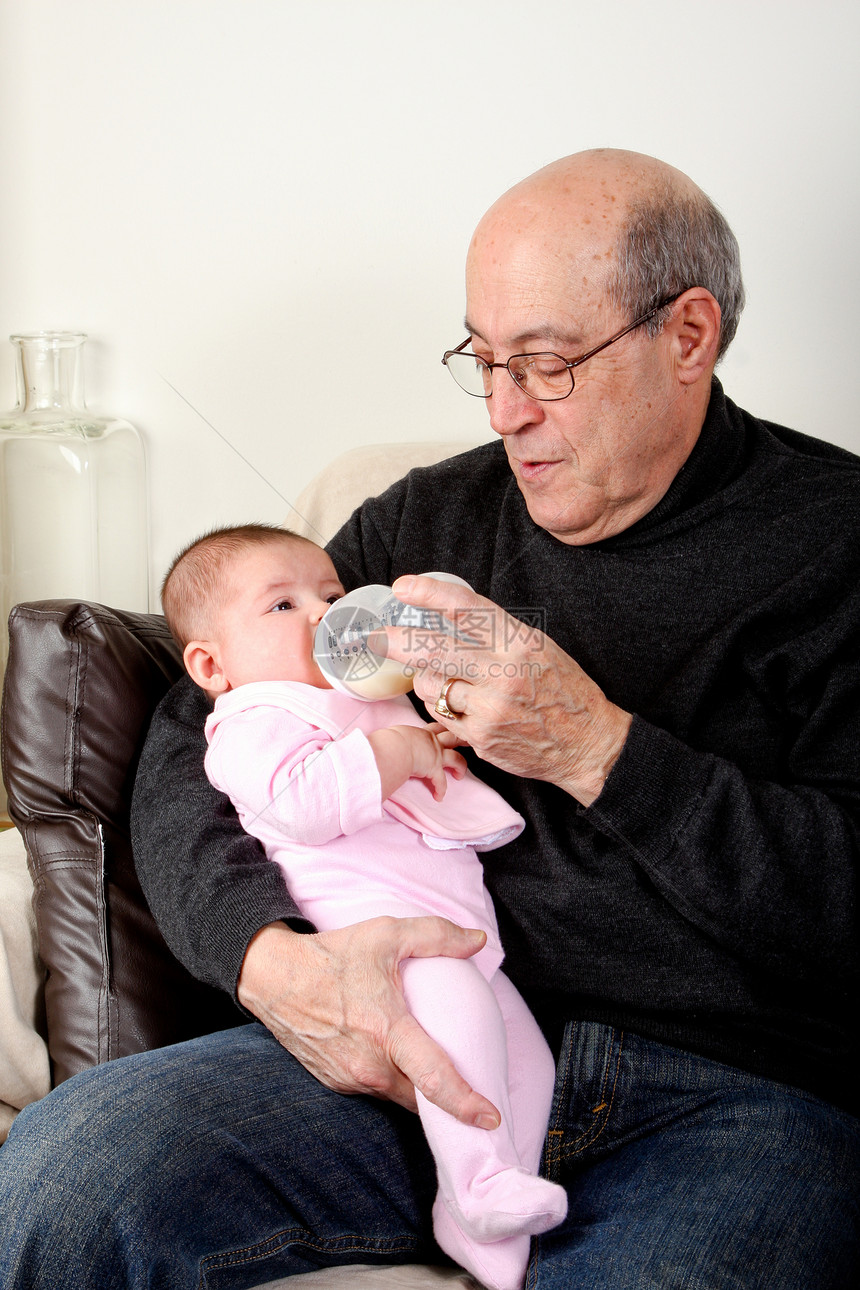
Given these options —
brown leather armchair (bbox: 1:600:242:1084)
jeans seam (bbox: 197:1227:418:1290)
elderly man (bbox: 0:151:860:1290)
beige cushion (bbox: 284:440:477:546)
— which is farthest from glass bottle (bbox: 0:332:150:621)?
jeans seam (bbox: 197:1227:418:1290)

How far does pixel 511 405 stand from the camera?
1.25 meters

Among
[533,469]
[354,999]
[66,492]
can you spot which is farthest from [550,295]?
[66,492]

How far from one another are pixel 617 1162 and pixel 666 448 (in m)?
0.83

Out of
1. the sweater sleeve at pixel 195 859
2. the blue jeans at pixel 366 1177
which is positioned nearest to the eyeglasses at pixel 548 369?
the sweater sleeve at pixel 195 859

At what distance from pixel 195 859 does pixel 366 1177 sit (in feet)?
1.28

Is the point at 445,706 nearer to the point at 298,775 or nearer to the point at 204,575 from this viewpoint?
the point at 298,775

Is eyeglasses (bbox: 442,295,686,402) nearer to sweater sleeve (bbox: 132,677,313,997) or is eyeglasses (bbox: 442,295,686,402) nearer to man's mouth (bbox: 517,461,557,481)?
man's mouth (bbox: 517,461,557,481)

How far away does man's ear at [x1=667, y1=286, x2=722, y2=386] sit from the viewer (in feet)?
4.20

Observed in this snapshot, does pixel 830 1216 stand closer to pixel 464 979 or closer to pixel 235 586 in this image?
pixel 464 979

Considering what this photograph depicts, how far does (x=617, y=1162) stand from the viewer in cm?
110

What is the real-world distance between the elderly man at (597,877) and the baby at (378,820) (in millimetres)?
37

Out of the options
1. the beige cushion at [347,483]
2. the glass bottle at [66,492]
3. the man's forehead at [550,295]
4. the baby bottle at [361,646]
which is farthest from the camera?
the glass bottle at [66,492]

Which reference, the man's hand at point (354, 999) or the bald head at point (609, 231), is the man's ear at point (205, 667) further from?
the bald head at point (609, 231)

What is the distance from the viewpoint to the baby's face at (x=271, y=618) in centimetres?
121
